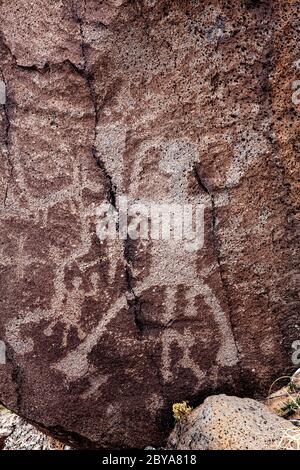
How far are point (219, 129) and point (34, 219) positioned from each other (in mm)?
693

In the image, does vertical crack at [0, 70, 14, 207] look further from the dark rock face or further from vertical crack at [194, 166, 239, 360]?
vertical crack at [194, 166, 239, 360]

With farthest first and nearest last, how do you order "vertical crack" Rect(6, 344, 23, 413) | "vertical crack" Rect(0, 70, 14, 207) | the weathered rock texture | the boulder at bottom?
the weathered rock texture < "vertical crack" Rect(6, 344, 23, 413) < "vertical crack" Rect(0, 70, 14, 207) < the boulder at bottom

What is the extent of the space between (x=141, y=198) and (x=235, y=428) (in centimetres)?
80

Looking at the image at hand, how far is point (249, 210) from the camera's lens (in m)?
2.10

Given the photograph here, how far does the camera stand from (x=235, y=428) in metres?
1.96

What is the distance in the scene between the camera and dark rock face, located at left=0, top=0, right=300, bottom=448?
1976 millimetres

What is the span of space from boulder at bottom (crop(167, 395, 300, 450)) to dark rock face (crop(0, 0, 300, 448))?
17cm

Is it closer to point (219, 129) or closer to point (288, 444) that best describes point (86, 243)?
point (219, 129)

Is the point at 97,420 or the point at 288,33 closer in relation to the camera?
the point at 288,33

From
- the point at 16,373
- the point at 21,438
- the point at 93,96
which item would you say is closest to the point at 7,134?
the point at 93,96

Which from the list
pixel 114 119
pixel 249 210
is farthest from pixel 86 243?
pixel 249 210

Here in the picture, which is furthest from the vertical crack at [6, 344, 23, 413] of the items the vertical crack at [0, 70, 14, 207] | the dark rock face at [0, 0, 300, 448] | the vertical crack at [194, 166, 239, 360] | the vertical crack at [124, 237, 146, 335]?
the vertical crack at [194, 166, 239, 360]

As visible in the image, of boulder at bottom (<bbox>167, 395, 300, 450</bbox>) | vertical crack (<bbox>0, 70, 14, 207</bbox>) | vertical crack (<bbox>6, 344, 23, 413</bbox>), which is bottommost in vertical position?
boulder at bottom (<bbox>167, 395, 300, 450</bbox>)

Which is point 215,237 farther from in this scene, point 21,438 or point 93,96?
point 21,438
